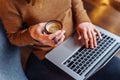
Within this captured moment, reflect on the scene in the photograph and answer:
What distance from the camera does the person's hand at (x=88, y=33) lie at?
925 millimetres

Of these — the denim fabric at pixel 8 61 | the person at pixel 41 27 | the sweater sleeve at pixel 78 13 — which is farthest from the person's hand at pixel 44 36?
the sweater sleeve at pixel 78 13

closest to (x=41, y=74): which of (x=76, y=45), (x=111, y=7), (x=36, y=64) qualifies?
(x=36, y=64)

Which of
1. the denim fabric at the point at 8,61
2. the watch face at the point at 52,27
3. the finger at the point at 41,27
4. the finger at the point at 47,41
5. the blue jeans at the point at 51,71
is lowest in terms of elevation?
the blue jeans at the point at 51,71

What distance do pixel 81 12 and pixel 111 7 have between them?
27 centimetres

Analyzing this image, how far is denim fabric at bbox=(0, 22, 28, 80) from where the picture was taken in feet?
2.78

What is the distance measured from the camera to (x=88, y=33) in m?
0.97

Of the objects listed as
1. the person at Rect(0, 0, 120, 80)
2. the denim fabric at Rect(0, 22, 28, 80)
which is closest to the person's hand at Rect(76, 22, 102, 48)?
the person at Rect(0, 0, 120, 80)

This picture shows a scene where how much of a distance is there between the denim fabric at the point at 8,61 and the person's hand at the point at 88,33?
29 cm

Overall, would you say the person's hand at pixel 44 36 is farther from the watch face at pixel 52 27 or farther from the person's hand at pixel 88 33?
the person's hand at pixel 88 33

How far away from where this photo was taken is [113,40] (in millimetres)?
940

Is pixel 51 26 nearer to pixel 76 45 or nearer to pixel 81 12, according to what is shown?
pixel 76 45

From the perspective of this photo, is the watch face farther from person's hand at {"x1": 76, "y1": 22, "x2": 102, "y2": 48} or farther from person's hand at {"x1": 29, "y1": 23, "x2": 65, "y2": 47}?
person's hand at {"x1": 76, "y1": 22, "x2": 102, "y2": 48}

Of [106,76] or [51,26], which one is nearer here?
[51,26]

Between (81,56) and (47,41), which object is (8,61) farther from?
(81,56)
